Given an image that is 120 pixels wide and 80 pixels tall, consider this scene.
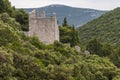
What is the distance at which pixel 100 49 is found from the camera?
7431cm

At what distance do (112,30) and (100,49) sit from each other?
90.3 metres

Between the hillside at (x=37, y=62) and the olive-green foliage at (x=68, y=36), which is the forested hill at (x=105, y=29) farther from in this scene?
the hillside at (x=37, y=62)

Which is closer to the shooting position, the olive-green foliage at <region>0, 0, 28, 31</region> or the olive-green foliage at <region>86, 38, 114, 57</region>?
the olive-green foliage at <region>0, 0, 28, 31</region>

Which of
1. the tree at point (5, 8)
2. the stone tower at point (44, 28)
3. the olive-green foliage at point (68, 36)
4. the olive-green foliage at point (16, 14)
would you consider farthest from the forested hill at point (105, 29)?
the stone tower at point (44, 28)

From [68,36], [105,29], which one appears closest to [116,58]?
[68,36]

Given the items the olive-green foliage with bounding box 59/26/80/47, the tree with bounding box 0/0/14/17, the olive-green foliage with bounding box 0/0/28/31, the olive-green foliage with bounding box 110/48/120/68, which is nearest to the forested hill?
the olive-green foliage with bounding box 110/48/120/68

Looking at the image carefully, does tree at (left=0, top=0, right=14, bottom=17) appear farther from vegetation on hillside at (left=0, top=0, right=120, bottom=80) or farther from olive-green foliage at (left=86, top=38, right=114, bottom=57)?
olive-green foliage at (left=86, top=38, right=114, bottom=57)

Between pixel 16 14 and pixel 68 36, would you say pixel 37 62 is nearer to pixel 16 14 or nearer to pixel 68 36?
Result: pixel 16 14

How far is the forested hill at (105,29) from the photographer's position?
6033 inches

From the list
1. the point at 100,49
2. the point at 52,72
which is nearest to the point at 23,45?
the point at 52,72

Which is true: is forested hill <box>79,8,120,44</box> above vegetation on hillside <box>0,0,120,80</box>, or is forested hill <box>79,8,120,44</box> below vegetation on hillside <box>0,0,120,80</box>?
below

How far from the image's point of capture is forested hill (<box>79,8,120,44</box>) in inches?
6033

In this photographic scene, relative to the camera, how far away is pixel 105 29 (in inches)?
6654

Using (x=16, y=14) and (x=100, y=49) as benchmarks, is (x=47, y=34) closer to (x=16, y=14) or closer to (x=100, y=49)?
(x=16, y=14)
